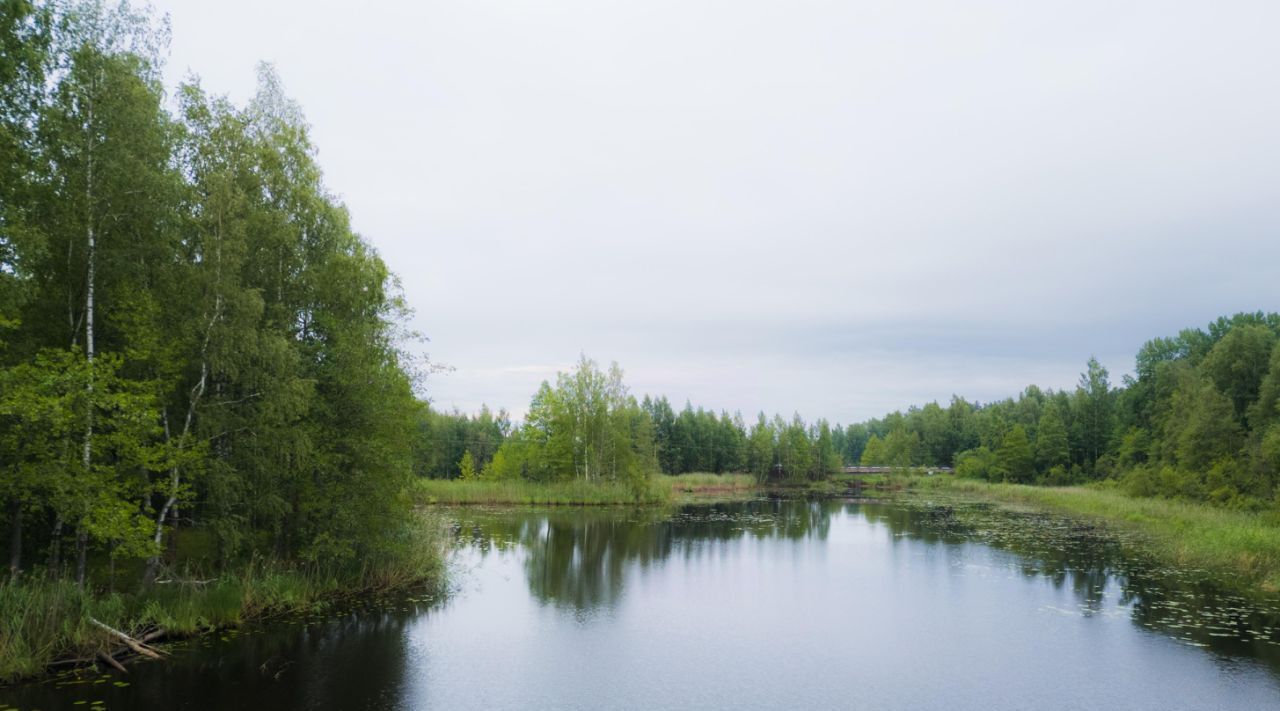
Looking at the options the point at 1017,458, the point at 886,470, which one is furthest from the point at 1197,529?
the point at 886,470

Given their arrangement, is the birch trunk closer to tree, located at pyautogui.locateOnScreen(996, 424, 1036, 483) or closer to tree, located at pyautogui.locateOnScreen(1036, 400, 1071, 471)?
tree, located at pyautogui.locateOnScreen(996, 424, 1036, 483)

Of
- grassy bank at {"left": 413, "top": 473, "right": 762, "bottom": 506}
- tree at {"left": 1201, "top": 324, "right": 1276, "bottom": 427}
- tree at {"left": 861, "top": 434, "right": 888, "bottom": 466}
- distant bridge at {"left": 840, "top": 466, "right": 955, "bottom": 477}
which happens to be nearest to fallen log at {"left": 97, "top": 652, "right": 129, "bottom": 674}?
grassy bank at {"left": 413, "top": 473, "right": 762, "bottom": 506}

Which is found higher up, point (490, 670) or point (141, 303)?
point (141, 303)

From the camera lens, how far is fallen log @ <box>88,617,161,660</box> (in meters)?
13.1

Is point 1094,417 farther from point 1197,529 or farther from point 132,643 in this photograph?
point 132,643

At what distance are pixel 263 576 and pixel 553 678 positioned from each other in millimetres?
8582

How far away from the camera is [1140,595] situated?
21.3m

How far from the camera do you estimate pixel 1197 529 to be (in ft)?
99.1

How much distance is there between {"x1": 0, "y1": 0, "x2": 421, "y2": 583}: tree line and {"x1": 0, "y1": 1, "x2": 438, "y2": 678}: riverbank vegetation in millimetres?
55

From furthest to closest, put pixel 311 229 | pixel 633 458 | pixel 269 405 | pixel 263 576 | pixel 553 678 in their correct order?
pixel 633 458, pixel 311 229, pixel 263 576, pixel 269 405, pixel 553 678

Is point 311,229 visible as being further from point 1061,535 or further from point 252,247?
point 1061,535

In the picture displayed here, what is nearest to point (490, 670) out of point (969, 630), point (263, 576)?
point (263, 576)

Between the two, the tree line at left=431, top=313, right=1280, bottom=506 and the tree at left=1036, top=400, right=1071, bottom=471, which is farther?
the tree at left=1036, top=400, right=1071, bottom=471

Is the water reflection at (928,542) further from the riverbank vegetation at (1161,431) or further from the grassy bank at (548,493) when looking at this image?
the riverbank vegetation at (1161,431)
